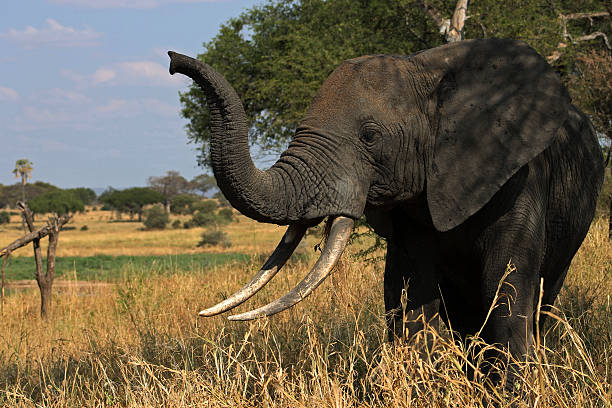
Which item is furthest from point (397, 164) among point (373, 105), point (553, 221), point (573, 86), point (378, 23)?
point (573, 86)

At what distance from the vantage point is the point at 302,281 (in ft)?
11.3

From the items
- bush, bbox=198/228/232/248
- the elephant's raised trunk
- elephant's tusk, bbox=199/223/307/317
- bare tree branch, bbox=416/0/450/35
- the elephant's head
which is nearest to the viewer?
the elephant's raised trunk

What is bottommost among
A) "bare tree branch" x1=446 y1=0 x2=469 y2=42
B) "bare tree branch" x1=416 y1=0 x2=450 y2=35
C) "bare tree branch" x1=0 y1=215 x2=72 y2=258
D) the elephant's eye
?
"bare tree branch" x1=0 y1=215 x2=72 y2=258

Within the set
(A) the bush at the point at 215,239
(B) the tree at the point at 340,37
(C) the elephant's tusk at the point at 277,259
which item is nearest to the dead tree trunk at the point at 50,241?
(B) the tree at the point at 340,37

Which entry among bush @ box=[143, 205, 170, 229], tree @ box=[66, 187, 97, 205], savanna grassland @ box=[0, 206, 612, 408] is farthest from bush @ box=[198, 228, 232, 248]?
tree @ box=[66, 187, 97, 205]

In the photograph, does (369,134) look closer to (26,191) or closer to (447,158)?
(447,158)

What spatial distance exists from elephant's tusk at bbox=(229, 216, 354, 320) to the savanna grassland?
0.65ft

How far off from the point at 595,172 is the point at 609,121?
13.4 m

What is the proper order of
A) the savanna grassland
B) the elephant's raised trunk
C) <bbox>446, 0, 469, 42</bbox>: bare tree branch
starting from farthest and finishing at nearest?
<bbox>446, 0, 469, 42</bbox>: bare tree branch < the elephant's raised trunk < the savanna grassland

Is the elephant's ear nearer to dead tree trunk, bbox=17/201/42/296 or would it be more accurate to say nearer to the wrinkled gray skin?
the wrinkled gray skin

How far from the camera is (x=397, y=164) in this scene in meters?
3.70

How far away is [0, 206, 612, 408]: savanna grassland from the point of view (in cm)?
309

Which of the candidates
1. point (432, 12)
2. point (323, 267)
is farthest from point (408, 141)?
point (432, 12)

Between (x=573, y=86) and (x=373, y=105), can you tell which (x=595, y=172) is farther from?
(x=573, y=86)
